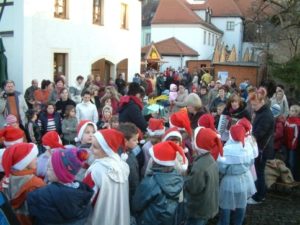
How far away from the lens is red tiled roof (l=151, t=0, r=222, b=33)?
50.5 metres

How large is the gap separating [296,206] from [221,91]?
13.6ft

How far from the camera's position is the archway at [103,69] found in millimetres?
A: 18453

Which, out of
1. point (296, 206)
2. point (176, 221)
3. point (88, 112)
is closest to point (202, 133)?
point (176, 221)

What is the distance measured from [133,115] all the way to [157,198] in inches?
119

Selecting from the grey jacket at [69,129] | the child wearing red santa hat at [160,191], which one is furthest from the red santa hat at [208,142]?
the grey jacket at [69,129]

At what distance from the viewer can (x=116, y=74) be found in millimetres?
20453

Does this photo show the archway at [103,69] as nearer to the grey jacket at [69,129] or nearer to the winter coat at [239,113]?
the grey jacket at [69,129]

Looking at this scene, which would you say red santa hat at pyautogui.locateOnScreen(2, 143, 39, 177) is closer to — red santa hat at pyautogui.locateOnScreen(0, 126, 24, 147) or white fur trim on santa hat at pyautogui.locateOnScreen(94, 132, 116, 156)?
white fur trim on santa hat at pyautogui.locateOnScreen(94, 132, 116, 156)

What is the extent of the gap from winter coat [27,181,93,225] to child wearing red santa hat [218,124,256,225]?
8.60 ft

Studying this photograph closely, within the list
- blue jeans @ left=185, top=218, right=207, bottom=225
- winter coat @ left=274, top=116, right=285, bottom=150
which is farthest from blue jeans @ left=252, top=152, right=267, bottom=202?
blue jeans @ left=185, top=218, right=207, bottom=225

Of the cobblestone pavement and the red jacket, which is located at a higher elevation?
the red jacket

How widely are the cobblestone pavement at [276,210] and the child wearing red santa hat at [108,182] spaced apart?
109 inches

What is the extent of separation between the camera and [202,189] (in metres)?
4.79

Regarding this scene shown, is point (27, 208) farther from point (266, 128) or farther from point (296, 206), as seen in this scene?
point (296, 206)
